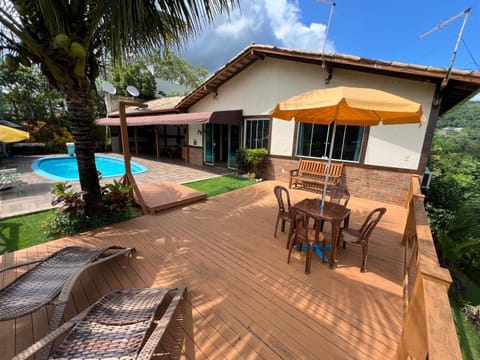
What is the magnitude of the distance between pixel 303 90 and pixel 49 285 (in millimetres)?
8695

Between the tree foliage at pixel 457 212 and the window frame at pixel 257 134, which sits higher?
the window frame at pixel 257 134

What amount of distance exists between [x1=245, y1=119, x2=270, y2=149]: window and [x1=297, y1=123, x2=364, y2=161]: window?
1.69 metres

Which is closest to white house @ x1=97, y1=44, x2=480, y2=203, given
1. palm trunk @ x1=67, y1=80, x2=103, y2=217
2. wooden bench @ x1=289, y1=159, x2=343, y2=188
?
wooden bench @ x1=289, y1=159, x2=343, y2=188

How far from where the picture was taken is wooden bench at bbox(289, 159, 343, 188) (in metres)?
7.35

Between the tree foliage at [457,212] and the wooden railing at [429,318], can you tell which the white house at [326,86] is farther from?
the wooden railing at [429,318]

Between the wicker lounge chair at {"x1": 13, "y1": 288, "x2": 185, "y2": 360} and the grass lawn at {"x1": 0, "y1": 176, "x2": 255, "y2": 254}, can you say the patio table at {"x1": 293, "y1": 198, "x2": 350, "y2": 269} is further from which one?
the grass lawn at {"x1": 0, "y1": 176, "x2": 255, "y2": 254}

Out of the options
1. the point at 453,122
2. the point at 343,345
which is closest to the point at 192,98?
the point at 343,345

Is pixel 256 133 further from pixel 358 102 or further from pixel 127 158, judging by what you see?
pixel 358 102

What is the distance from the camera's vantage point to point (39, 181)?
812 cm

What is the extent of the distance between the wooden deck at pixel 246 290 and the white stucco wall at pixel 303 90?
3144 mm

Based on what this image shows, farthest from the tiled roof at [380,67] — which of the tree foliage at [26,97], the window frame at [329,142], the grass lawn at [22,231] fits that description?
the tree foliage at [26,97]

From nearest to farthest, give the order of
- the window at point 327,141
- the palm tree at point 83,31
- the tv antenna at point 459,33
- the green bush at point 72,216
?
the palm tree at point 83,31 → the green bush at point 72,216 → the tv antenna at point 459,33 → the window at point 327,141

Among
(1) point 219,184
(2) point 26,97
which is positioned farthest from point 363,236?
(2) point 26,97

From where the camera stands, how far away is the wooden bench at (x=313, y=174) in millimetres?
7348
